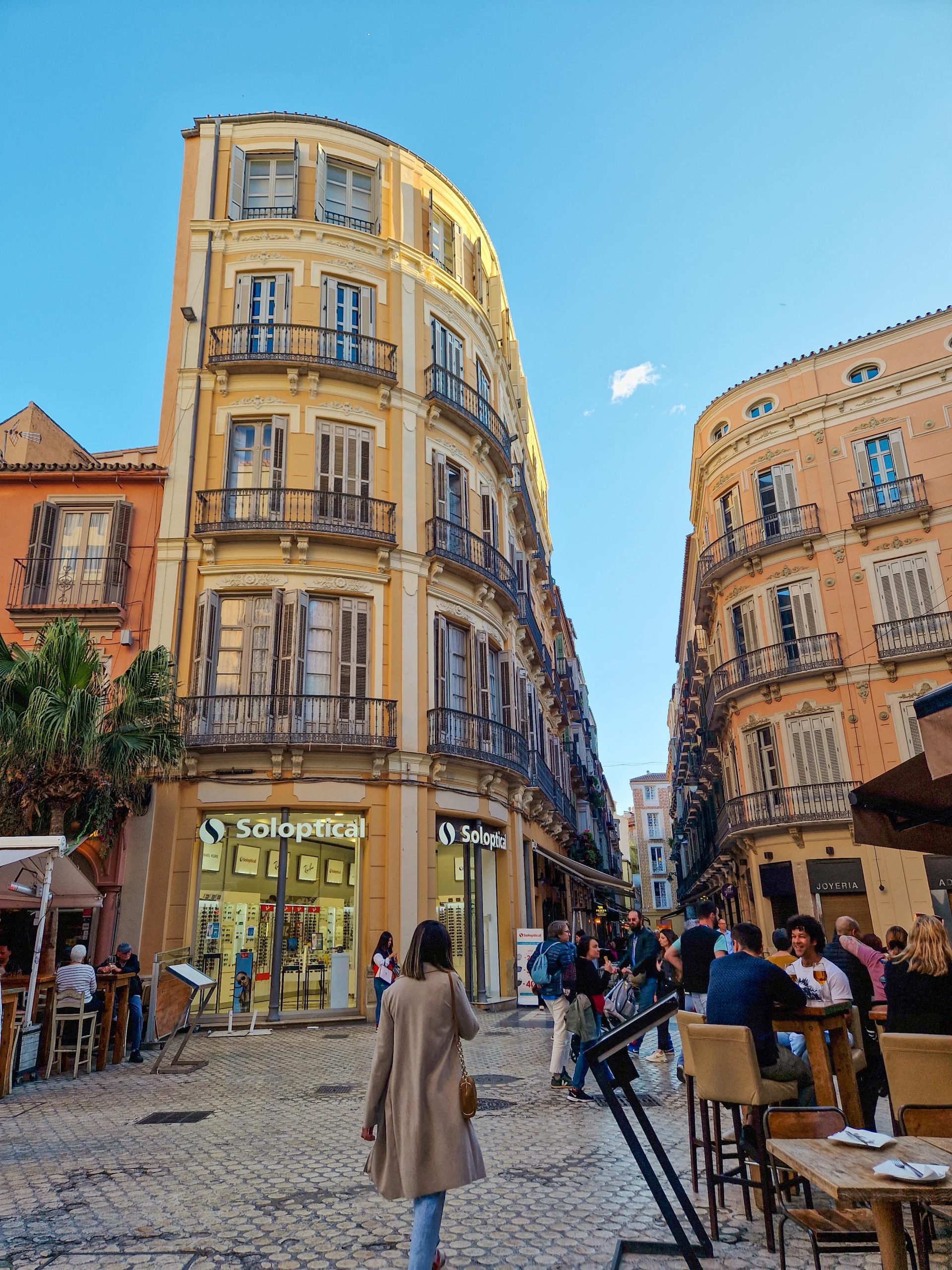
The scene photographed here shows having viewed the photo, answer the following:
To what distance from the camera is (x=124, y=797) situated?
596 inches

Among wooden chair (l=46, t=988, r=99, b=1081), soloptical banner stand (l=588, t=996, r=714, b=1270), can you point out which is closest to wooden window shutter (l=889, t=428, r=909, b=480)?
wooden chair (l=46, t=988, r=99, b=1081)

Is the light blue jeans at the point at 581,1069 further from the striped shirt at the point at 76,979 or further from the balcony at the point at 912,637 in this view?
the balcony at the point at 912,637

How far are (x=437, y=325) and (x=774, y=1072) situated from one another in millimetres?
19992

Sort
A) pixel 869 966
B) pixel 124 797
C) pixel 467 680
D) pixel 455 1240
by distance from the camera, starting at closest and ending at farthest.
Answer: pixel 455 1240, pixel 869 966, pixel 124 797, pixel 467 680

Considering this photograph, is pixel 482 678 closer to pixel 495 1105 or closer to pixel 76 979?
pixel 76 979

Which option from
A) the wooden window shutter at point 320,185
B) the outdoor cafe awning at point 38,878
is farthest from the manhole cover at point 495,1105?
the wooden window shutter at point 320,185

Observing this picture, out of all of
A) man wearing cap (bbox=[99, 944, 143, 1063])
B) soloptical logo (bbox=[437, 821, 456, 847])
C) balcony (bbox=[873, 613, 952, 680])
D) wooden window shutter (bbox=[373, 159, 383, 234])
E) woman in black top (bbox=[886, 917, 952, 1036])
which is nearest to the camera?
woman in black top (bbox=[886, 917, 952, 1036])

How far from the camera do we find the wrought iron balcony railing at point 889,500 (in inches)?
958

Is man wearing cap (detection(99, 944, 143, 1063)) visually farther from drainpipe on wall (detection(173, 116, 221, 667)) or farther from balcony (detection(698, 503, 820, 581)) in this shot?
balcony (detection(698, 503, 820, 581))

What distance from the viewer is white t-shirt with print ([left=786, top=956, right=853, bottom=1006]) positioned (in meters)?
6.39

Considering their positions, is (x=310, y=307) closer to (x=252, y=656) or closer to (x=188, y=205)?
(x=188, y=205)

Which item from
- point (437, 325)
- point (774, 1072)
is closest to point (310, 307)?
point (437, 325)

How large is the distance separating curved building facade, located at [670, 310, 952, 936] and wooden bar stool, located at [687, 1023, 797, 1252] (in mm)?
19790

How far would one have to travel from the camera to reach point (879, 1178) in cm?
297
